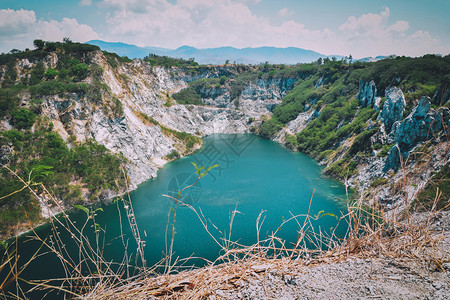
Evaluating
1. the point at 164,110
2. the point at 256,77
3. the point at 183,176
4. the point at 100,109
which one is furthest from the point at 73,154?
the point at 256,77

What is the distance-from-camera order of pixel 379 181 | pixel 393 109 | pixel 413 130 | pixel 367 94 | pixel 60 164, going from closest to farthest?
pixel 413 130 < pixel 379 181 < pixel 60 164 < pixel 393 109 < pixel 367 94

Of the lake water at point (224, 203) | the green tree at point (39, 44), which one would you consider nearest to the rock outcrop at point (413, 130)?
the lake water at point (224, 203)

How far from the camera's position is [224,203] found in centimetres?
2422

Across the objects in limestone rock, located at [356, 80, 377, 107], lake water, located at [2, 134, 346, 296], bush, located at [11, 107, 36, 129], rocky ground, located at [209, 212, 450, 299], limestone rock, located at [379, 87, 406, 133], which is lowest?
lake water, located at [2, 134, 346, 296]

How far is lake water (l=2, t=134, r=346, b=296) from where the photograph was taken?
56.2 feet

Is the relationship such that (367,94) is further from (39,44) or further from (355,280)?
(39,44)

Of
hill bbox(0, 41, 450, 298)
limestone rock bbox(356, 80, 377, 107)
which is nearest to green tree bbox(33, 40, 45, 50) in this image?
hill bbox(0, 41, 450, 298)

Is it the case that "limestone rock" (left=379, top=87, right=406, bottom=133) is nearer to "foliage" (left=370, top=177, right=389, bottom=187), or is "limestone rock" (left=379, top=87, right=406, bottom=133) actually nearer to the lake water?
"foliage" (left=370, top=177, right=389, bottom=187)

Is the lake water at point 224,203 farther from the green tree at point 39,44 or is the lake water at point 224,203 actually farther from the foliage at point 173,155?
the green tree at point 39,44

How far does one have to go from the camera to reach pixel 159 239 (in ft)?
59.8

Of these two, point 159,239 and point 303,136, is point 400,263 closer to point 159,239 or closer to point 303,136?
point 159,239

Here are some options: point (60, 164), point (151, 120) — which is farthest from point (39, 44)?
point (60, 164)

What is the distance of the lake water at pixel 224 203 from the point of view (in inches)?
675

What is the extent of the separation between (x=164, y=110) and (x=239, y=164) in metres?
25.3
